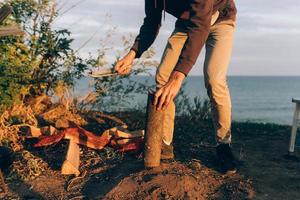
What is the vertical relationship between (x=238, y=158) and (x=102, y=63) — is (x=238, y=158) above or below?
below

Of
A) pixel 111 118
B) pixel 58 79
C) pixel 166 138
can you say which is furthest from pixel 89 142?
pixel 58 79

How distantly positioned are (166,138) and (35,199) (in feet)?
5.29

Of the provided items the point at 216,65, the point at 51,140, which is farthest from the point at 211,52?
the point at 51,140

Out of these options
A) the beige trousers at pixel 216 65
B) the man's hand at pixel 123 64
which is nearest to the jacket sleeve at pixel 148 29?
the man's hand at pixel 123 64

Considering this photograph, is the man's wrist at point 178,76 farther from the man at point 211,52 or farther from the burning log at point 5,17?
the burning log at point 5,17

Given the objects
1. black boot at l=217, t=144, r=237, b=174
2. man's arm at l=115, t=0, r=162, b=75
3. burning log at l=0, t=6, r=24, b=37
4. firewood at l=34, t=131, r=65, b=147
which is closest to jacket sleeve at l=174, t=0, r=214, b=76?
man's arm at l=115, t=0, r=162, b=75

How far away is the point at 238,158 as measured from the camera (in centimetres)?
591

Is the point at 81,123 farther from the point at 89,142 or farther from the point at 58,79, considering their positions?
the point at 89,142

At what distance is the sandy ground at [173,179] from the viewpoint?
4.53 metres

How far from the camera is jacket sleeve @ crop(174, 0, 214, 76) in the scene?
4.16 m

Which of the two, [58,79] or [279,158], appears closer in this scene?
[279,158]

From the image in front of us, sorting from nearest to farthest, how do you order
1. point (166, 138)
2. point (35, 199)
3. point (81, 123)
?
point (35, 199) < point (166, 138) < point (81, 123)

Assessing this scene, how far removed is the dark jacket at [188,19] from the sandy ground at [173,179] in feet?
3.89

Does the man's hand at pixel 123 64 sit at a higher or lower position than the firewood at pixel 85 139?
higher
